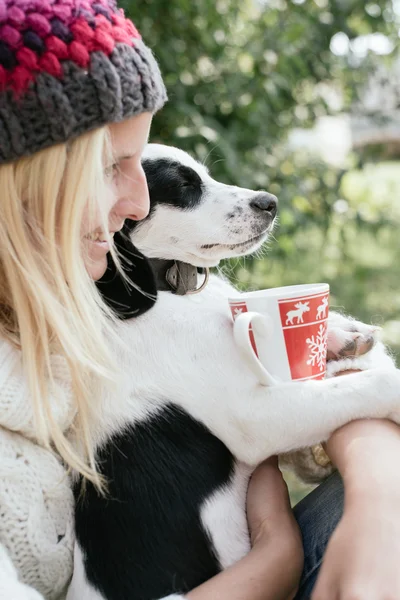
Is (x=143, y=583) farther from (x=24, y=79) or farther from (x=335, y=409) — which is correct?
(x=24, y=79)

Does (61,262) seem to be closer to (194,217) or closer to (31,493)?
(31,493)

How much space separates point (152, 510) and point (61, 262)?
1.28 feet

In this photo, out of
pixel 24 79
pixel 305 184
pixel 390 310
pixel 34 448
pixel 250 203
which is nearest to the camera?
pixel 24 79

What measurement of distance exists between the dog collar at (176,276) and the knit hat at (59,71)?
0.37m

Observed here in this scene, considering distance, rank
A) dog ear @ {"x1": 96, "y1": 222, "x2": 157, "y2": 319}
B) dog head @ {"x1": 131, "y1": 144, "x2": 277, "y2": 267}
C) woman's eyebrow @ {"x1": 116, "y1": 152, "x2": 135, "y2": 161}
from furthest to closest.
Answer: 1. dog head @ {"x1": 131, "y1": 144, "x2": 277, "y2": 267}
2. dog ear @ {"x1": 96, "y1": 222, "x2": 157, "y2": 319}
3. woman's eyebrow @ {"x1": 116, "y1": 152, "x2": 135, "y2": 161}

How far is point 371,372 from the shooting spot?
1095 millimetres

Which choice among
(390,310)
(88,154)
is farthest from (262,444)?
(390,310)

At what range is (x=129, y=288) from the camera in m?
1.18

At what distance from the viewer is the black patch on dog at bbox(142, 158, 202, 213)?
57.1 inches

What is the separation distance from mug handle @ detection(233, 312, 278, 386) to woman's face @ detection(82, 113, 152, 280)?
25 cm

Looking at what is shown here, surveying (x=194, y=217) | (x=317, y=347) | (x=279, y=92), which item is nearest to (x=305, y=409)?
(x=317, y=347)

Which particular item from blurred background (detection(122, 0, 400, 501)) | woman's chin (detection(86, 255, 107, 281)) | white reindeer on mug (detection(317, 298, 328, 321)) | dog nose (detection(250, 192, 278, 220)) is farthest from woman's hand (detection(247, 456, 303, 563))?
blurred background (detection(122, 0, 400, 501))

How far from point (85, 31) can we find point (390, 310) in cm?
371

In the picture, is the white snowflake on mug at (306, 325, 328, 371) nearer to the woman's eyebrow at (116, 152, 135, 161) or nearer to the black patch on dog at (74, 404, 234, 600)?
the black patch on dog at (74, 404, 234, 600)
